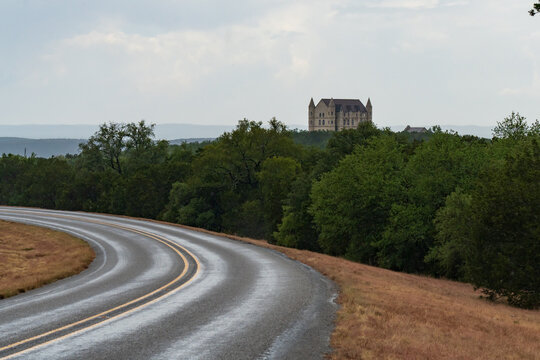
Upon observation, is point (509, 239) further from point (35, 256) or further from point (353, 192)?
point (35, 256)

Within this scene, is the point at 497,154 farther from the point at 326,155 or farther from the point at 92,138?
the point at 92,138

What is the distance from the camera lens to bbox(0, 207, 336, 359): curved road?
989 cm

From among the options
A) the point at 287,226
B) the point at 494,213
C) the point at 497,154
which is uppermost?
the point at 497,154

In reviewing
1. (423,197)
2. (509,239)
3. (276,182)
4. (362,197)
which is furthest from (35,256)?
(276,182)

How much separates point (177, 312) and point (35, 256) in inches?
865

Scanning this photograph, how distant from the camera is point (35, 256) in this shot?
3155 centimetres

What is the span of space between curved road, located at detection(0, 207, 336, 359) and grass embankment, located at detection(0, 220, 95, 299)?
0.86m

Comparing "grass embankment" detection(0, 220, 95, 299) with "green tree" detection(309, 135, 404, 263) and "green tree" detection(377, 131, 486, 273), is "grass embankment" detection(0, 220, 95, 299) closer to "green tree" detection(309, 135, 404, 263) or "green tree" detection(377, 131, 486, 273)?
"green tree" detection(309, 135, 404, 263)

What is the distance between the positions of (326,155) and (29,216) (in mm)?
34793

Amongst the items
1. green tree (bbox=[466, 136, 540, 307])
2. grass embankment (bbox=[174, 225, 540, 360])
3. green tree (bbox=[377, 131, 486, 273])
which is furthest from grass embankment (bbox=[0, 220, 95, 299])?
green tree (bbox=[377, 131, 486, 273])

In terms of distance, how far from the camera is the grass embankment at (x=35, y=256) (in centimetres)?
1997

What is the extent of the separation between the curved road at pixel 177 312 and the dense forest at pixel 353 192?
33.0ft

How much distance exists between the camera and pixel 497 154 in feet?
144

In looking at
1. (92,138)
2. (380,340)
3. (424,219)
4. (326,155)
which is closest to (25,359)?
(380,340)
